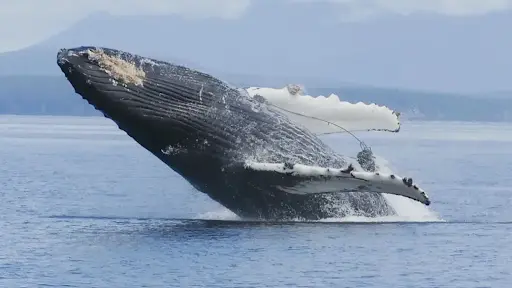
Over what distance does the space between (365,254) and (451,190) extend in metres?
10.9

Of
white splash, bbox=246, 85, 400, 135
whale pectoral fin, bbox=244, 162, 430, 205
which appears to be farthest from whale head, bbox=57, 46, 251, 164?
white splash, bbox=246, 85, 400, 135

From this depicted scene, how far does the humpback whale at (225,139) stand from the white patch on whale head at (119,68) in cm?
1

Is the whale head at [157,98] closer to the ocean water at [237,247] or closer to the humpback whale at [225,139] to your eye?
the humpback whale at [225,139]

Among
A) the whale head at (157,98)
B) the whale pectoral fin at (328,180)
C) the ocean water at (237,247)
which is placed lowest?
the ocean water at (237,247)

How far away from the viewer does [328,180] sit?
45.9ft

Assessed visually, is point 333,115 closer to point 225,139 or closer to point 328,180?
point 225,139

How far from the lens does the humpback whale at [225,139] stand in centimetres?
1397

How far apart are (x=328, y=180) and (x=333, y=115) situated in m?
2.31

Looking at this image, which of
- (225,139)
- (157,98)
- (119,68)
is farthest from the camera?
(225,139)

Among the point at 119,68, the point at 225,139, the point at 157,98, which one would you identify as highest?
the point at 119,68

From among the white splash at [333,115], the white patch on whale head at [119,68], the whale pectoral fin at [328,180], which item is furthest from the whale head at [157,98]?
the white splash at [333,115]

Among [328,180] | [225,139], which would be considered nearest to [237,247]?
A: [328,180]

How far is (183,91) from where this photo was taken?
1468cm

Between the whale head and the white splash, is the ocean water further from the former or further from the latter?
the white splash
